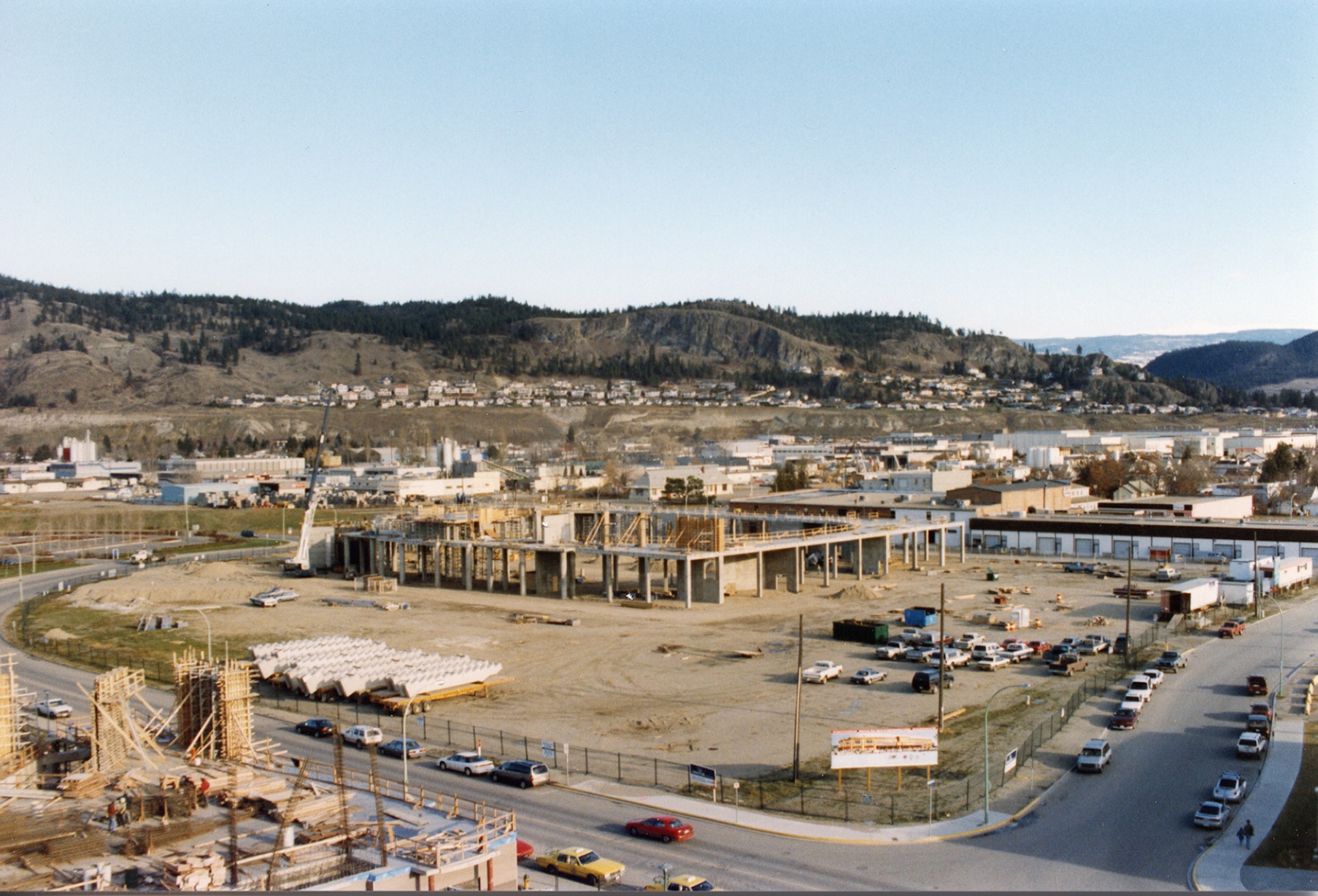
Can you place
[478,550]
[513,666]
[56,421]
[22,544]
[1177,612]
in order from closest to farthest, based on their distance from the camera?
1. [513,666]
2. [1177,612]
3. [478,550]
4. [22,544]
5. [56,421]

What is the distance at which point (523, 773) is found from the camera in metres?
22.0

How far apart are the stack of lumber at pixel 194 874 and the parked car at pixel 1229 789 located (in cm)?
1798

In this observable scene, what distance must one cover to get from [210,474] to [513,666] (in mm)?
91535

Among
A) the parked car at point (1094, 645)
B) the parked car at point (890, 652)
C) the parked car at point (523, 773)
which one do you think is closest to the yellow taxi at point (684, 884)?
the parked car at point (523, 773)

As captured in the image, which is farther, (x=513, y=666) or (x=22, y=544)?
(x=22, y=544)

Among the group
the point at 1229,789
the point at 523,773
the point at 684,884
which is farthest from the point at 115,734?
the point at 1229,789

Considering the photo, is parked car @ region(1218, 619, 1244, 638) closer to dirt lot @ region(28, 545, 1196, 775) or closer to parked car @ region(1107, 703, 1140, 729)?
dirt lot @ region(28, 545, 1196, 775)

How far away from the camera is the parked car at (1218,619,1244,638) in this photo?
3753 cm

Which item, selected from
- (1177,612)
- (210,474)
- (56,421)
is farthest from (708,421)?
(1177,612)

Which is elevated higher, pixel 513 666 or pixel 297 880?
pixel 297 880

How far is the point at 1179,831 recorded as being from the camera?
19.5 m

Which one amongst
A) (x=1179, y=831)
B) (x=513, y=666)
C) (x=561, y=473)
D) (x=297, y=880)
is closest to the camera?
(x=297, y=880)

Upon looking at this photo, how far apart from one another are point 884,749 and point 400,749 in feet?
34.8

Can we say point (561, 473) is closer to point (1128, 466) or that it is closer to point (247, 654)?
point (1128, 466)
